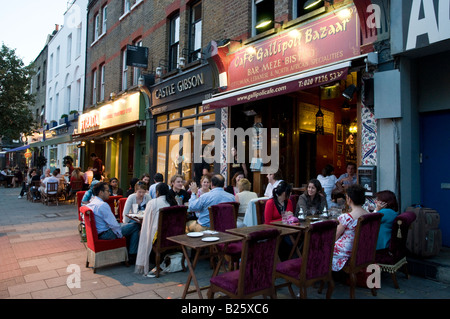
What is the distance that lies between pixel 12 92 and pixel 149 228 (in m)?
21.2

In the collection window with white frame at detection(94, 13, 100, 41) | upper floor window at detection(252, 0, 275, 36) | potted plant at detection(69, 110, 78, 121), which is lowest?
potted plant at detection(69, 110, 78, 121)

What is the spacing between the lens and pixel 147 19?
13.0m

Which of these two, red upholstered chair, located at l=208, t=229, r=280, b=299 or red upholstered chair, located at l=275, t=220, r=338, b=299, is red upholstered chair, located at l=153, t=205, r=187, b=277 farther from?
red upholstered chair, located at l=275, t=220, r=338, b=299

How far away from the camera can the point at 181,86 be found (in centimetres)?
1064

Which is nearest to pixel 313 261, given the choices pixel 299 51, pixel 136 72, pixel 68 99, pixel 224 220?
pixel 224 220

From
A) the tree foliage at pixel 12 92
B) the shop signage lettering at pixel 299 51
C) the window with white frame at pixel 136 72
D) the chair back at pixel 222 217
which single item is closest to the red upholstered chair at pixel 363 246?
the chair back at pixel 222 217

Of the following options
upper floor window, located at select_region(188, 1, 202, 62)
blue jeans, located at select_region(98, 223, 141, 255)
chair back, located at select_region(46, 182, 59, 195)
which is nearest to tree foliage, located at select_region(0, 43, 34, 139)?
chair back, located at select_region(46, 182, 59, 195)

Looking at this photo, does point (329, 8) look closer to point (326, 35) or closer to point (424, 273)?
point (326, 35)

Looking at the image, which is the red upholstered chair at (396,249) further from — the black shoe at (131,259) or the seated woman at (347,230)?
the black shoe at (131,259)

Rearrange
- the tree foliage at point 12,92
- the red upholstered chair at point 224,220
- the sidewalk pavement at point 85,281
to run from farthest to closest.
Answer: the tree foliage at point 12,92 < the red upholstered chair at point 224,220 < the sidewalk pavement at point 85,281

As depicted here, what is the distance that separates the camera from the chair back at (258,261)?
2.95 m

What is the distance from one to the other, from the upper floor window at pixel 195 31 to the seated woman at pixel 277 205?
6.67m

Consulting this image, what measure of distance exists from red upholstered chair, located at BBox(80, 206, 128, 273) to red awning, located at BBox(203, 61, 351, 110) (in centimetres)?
392

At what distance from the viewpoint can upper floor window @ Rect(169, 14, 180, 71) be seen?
38.0ft
